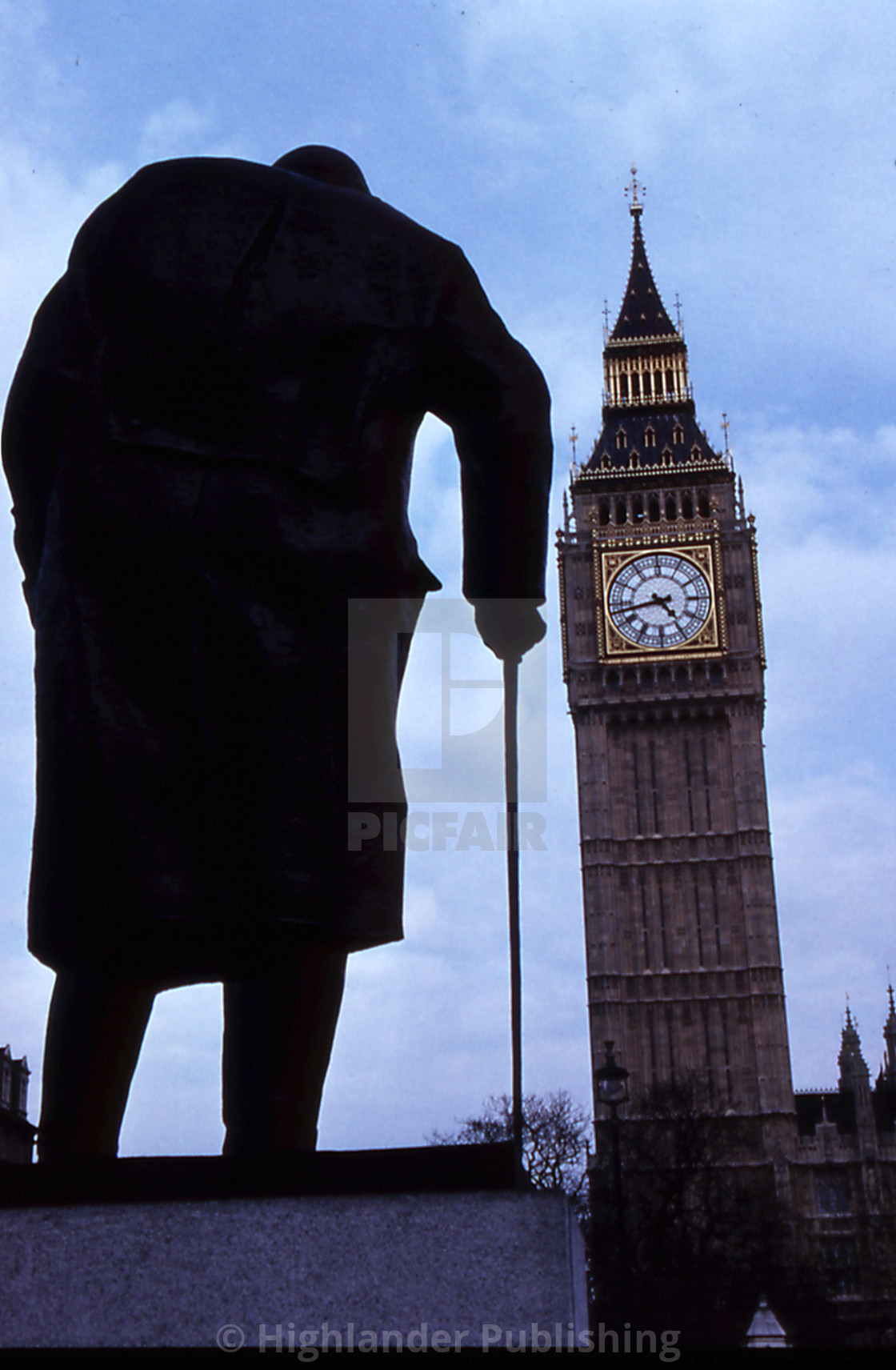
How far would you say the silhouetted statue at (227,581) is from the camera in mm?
3719

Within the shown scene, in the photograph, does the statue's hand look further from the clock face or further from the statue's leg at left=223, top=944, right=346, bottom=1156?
the clock face

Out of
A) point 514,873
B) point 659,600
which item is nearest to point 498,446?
point 514,873

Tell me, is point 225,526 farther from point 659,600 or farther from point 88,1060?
point 659,600

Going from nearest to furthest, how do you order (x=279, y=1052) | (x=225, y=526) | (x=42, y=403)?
(x=279, y=1052), (x=225, y=526), (x=42, y=403)

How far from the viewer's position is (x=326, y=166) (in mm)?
4371

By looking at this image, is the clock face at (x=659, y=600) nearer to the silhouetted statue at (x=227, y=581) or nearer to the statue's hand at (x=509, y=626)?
the statue's hand at (x=509, y=626)

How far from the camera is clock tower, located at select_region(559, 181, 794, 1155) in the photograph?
2603 inches

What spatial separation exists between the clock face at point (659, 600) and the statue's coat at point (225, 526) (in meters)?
64.8

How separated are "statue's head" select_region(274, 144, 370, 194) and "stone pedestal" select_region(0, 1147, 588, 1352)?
2.65 meters

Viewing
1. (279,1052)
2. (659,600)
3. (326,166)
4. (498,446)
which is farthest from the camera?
(659,600)

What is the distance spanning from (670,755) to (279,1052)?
66610 mm

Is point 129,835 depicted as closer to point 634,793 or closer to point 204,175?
point 204,175

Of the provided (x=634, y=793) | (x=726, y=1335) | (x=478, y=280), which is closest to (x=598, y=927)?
(x=634, y=793)

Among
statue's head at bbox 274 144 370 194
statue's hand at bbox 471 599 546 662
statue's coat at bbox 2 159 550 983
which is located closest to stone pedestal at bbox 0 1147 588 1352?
statue's coat at bbox 2 159 550 983
